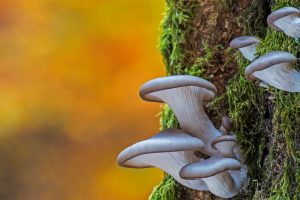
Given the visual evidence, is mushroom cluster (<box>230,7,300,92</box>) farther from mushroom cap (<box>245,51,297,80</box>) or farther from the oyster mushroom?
the oyster mushroom

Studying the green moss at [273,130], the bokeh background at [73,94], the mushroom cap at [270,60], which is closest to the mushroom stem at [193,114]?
the green moss at [273,130]

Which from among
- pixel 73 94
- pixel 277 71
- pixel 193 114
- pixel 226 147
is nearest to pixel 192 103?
pixel 193 114

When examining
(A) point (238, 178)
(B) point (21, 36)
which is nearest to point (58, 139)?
(B) point (21, 36)

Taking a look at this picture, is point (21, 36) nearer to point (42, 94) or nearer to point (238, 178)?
point (42, 94)

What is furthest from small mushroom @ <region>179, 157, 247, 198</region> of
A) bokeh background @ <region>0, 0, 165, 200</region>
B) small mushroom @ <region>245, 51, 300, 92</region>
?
bokeh background @ <region>0, 0, 165, 200</region>

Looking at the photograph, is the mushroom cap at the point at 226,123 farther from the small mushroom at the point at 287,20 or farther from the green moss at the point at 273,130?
the small mushroom at the point at 287,20

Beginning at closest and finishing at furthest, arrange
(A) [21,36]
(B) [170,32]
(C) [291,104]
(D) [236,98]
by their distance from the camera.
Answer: (C) [291,104]
(D) [236,98]
(B) [170,32]
(A) [21,36]
